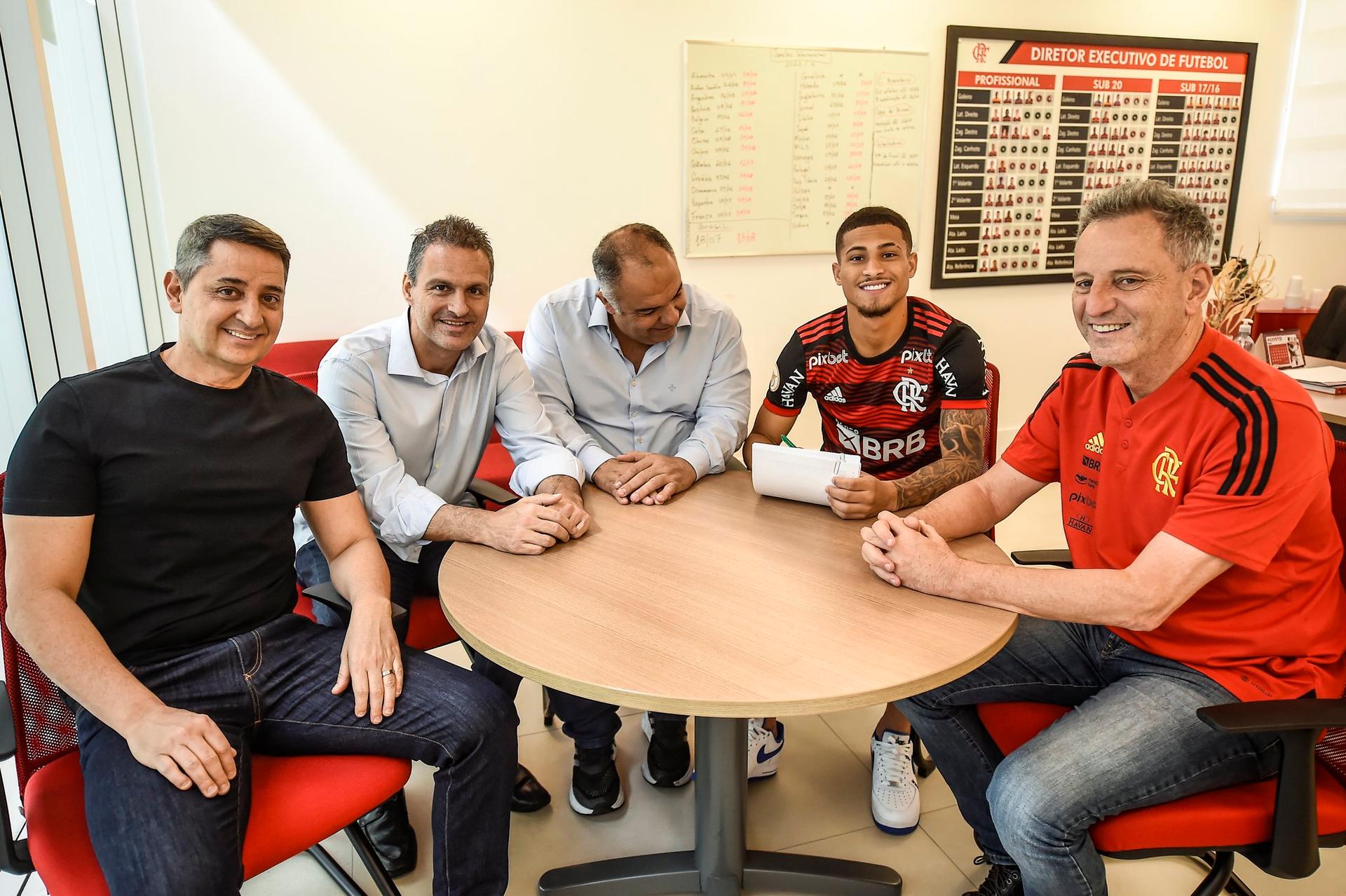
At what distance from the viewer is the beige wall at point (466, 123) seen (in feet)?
10.5

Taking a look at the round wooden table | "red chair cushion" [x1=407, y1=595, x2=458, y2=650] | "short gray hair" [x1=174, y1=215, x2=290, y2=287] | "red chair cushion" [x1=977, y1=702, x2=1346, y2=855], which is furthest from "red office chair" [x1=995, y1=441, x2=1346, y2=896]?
"short gray hair" [x1=174, y1=215, x2=290, y2=287]

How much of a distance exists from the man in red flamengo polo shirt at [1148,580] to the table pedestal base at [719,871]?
32 cm

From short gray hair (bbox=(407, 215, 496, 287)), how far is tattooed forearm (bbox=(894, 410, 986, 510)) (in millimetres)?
1142

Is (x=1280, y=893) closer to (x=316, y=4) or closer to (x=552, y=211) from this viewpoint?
(x=552, y=211)

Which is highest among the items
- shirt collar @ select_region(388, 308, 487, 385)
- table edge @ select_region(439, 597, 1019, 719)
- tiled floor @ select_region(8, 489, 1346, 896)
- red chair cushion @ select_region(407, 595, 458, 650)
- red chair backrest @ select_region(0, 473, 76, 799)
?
shirt collar @ select_region(388, 308, 487, 385)

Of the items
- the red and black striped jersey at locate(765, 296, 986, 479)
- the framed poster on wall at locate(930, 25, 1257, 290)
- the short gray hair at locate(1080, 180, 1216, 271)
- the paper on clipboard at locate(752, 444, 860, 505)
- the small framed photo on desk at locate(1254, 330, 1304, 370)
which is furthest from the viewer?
the framed poster on wall at locate(930, 25, 1257, 290)

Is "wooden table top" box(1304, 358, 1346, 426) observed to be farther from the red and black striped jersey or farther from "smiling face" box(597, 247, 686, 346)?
"smiling face" box(597, 247, 686, 346)

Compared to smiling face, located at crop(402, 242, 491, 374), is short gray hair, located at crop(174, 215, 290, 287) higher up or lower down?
higher up

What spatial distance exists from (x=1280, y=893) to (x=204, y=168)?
3.96 m

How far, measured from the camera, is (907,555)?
4.92ft

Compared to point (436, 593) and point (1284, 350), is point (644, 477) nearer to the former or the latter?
point (436, 593)

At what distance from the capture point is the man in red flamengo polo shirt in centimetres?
131

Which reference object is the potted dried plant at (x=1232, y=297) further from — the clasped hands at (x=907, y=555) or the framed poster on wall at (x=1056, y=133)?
the clasped hands at (x=907, y=555)

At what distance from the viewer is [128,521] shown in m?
1.41
